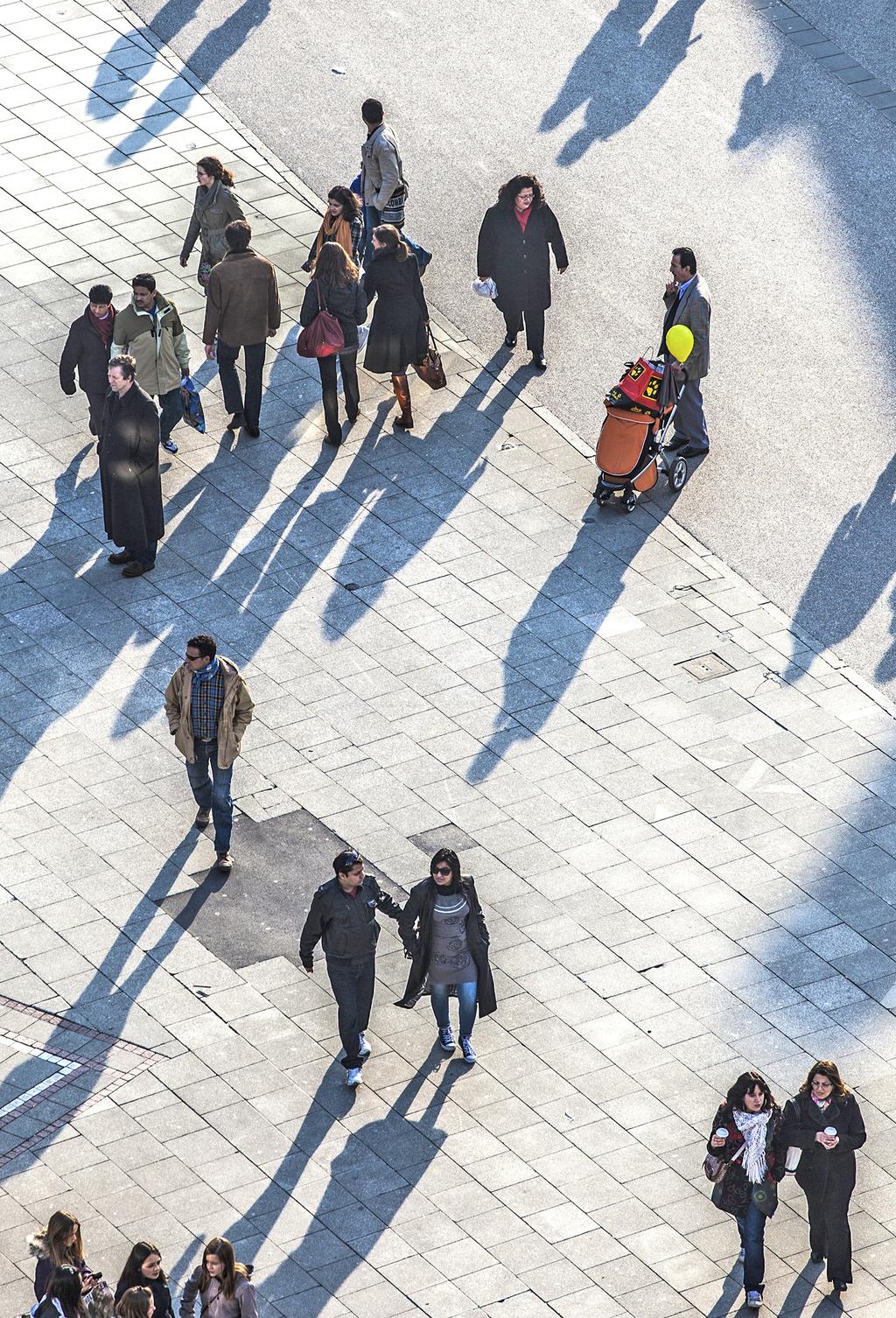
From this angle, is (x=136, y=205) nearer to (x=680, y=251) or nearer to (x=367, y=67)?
(x=367, y=67)

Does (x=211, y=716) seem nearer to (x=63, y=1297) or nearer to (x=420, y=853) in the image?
(x=420, y=853)

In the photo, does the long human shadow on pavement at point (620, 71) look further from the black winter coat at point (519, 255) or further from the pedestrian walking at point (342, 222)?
the pedestrian walking at point (342, 222)

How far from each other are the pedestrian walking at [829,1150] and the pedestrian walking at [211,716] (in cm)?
412

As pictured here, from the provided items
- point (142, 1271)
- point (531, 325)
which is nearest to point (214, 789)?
point (142, 1271)

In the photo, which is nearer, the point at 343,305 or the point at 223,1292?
the point at 223,1292

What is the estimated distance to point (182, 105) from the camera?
22203 mm

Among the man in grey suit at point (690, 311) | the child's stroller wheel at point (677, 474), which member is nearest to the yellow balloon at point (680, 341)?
the man in grey suit at point (690, 311)

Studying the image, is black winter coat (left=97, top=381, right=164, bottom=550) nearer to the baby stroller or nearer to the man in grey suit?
the baby stroller

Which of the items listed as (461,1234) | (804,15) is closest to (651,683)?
(461,1234)

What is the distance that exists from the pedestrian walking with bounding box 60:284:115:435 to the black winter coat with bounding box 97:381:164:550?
66 cm

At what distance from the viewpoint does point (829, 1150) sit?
11.9 meters

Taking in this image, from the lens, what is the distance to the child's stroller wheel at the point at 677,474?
18.2 metres

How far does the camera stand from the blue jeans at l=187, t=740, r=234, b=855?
14461 millimetres

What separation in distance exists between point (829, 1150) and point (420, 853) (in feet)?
12.4
